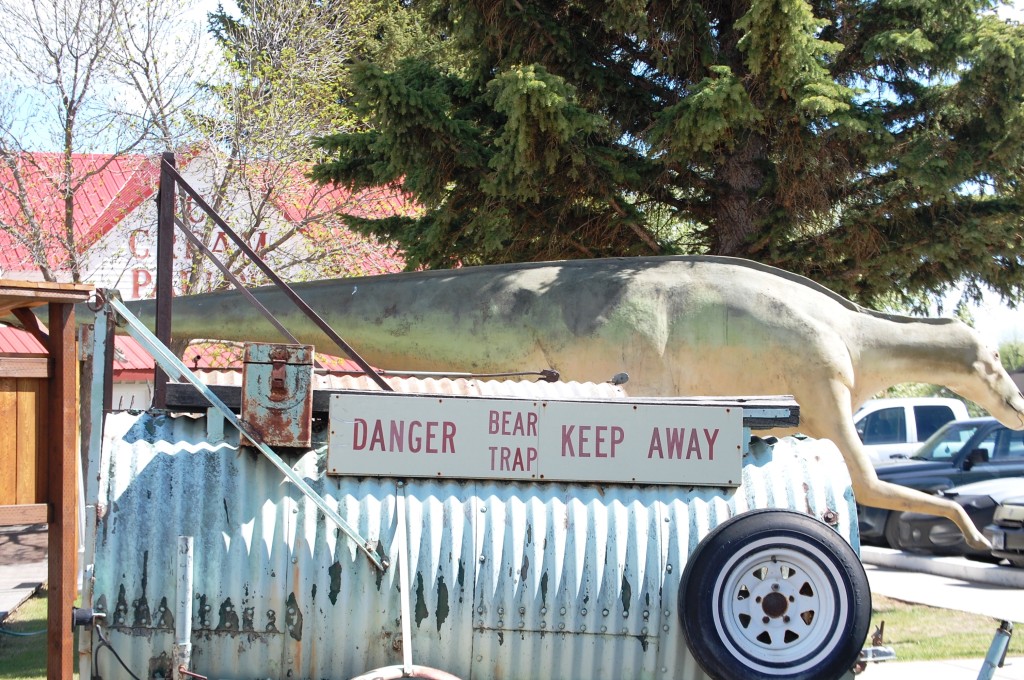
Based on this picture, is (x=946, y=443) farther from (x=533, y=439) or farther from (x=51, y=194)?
(x=51, y=194)

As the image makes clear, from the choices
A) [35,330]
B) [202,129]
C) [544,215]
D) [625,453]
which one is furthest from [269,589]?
[202,129]

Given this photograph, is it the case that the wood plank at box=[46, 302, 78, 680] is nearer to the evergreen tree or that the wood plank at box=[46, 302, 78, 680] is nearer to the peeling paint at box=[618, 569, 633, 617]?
the peeling paint at box=[618, 569, 633, 617]

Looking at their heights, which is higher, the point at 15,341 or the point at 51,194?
the point at 51,194

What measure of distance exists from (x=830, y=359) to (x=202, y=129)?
1074 centimetres

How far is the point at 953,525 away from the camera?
1385 centimetres

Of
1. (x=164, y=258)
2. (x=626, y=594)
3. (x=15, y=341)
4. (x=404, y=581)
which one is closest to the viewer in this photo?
(x=404, y=581)

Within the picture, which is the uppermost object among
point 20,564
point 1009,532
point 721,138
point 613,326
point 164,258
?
point 721,138

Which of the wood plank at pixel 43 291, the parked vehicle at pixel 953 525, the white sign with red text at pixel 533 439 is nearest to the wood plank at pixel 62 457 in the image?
the wood plank at pixel 43 291

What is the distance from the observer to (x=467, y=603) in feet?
17.2

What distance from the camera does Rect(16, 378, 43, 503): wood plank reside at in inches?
241

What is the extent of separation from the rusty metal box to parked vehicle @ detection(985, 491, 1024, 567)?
933 centimetres

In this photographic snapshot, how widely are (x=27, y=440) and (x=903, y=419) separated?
17.3 metres

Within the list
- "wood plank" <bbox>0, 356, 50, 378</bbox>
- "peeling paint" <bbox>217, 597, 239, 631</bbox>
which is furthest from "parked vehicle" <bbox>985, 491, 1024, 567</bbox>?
"wood plank" <bbox>0, 356, 50, 378</bbox>

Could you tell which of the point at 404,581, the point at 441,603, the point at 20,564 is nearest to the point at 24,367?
the point at 404,581
